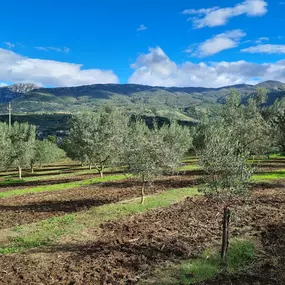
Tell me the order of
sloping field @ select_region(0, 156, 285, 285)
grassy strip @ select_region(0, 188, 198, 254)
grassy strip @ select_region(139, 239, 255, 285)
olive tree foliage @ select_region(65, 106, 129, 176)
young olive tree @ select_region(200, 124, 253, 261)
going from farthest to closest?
olive tree foliage @ select_region(65, 106, 129, 176) < grassy strip @ select_region(0, 188, 198, 254) < young olive tree @ select_region(200, 124, 253, 261) < sloping field @ select_region(0, 156, 285, 285) < grassy strip @ select_region(139, 239, 255, 285)

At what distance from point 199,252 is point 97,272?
6.25 meters

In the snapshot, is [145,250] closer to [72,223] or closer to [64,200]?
[72,223]

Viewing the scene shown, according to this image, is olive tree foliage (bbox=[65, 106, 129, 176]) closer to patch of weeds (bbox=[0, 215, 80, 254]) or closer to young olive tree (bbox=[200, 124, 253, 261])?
patch of weeds (bbox=[0, 215, 80, 254])

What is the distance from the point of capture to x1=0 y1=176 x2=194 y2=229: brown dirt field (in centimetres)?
2746

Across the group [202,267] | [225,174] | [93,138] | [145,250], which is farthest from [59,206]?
[93,138]

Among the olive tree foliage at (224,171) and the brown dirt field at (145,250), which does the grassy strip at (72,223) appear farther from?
the olive tree foliage at (224,171)

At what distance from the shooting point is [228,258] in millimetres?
16656

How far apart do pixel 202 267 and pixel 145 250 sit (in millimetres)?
3794

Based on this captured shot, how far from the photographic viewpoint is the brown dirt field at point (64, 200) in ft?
90.1

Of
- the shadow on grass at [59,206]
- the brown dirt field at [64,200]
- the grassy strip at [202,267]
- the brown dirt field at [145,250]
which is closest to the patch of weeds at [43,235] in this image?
the brown dirt field at [145,250]

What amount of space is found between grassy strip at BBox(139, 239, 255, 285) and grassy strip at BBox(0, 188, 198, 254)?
747 cm

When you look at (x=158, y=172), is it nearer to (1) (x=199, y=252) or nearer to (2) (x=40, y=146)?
(1) (x=199, y=252)

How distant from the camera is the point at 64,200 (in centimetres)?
3453

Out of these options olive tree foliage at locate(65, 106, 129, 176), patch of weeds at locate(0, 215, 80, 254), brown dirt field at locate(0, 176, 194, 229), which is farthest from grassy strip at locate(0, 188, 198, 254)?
olive tree foliage at locate(65, 106, 129, 176)
